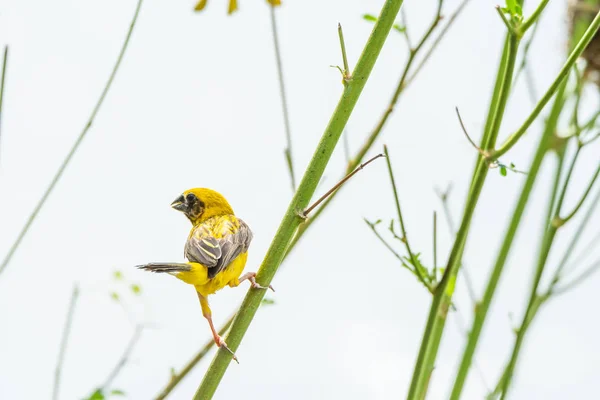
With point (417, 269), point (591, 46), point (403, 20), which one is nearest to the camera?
point (417, 269)

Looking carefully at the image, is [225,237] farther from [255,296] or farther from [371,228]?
[255,296]

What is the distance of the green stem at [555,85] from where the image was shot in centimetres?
212

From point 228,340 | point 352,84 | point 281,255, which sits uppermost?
point 352,84

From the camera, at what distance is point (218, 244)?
11.4 feet

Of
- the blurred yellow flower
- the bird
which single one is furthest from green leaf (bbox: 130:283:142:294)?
the blurred yellow flower

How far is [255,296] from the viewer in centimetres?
211

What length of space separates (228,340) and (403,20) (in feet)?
5.40


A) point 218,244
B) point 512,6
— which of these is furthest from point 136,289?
point 512,6

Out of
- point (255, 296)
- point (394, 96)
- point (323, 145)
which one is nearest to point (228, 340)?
point (255, 296)

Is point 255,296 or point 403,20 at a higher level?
point 403,20

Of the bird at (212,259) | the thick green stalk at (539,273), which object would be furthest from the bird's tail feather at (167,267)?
the thick green stalk at (539,273)

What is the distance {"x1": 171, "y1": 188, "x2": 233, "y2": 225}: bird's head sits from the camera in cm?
436

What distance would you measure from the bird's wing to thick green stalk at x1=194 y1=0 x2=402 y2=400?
124 cm

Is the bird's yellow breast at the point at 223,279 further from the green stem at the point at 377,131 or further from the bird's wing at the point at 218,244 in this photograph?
the green stem at the point at 377,131
